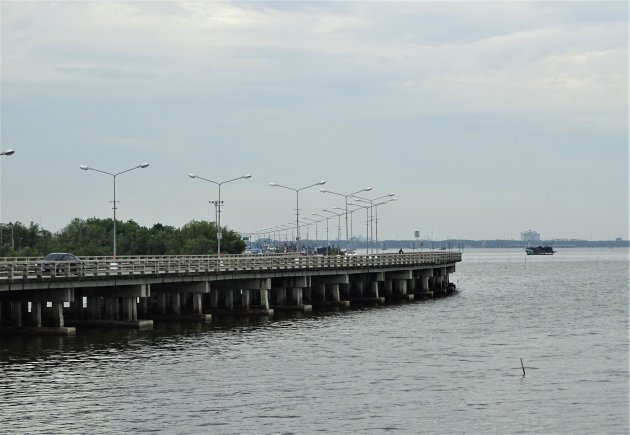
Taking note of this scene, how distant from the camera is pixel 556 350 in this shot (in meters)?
58.0

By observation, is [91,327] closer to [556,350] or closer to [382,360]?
[382,360]

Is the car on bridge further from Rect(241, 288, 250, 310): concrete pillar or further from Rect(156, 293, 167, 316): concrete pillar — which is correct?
Rect(241, 288, 250, 310): concrete pillar

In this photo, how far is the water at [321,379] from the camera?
37125 millimetres

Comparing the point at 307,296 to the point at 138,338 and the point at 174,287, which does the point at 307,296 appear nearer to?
the point at 174,287

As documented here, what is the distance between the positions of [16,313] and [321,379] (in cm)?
2333

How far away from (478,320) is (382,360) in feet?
92.3

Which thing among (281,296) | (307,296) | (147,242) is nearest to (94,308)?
(281,296)

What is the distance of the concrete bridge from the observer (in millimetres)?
61281

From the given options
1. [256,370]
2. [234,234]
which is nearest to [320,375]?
[256,370]

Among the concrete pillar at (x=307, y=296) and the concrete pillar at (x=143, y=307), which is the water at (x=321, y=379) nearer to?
the concrete pillar at (x=143, y=307)

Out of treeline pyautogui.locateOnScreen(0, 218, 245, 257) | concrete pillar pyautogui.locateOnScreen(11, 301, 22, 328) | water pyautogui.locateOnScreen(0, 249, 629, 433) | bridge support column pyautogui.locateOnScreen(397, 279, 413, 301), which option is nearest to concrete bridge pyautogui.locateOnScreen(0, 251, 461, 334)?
concrete pillar pyautogui.locateOnScreen(11, 301, 22, 328)

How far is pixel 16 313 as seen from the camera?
62.1m

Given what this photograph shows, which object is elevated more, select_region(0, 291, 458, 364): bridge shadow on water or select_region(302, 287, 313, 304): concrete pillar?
select_region(302, 287, 313, 304): concrete pillar

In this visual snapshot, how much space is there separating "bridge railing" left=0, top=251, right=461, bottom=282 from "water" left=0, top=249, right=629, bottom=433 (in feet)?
12.1
